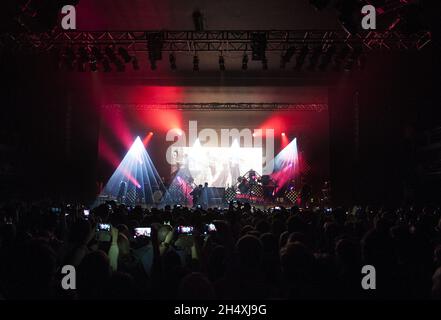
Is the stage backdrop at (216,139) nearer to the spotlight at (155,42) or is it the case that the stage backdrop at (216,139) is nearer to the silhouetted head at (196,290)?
the spotlight at (155,42)

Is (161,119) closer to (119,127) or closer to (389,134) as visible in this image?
Answer: (119,127)

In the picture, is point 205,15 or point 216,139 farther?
point 216,139

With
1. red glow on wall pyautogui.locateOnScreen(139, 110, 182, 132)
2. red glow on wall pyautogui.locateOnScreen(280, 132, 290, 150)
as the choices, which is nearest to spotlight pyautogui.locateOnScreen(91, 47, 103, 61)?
red glow on wall pyautogui.locateOnScreen(139, 110, 182, 132)

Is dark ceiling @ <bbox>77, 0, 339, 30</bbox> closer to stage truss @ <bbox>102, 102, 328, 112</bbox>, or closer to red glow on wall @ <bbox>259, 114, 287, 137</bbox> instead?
stage truss @ <bbox>102, 102, 328, 112</bbox>

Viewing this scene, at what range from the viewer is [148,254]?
4.49m

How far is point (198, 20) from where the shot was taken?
40.8 ft

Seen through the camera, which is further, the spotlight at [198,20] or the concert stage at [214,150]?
the concert stage at [214,150]

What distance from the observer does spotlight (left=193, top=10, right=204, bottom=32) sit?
12086mm

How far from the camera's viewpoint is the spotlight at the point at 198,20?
12086 mm

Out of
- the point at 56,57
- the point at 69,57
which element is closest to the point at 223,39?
the point at 69,57

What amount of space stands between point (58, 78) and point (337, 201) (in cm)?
1166

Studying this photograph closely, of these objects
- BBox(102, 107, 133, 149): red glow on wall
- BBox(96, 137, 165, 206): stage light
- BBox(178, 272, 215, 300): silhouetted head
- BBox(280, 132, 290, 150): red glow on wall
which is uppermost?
BBox(102, 107, 133, 149): red glow on wall

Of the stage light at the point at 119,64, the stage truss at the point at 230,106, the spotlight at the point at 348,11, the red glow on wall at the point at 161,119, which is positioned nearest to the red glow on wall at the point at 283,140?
the stage truss at the point at 230,106

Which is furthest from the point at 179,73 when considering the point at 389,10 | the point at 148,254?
the point at 148,254
